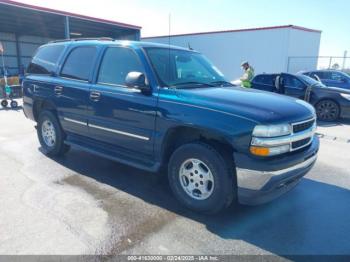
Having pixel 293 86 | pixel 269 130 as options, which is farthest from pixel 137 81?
pixel 293 86

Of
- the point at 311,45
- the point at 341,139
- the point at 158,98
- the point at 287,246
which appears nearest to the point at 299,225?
the point at 287,246

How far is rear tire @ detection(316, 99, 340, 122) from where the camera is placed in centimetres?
934

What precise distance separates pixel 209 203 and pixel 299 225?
1.00 m

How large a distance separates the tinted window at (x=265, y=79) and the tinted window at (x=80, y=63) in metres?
7.65

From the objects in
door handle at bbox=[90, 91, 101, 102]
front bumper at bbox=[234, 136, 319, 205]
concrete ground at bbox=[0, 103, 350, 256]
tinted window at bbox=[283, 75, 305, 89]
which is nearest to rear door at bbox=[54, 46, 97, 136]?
door handle at bbox=[90, 91, 101, 102]

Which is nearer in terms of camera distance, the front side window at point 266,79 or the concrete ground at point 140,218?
the concrete ground at point 140,218

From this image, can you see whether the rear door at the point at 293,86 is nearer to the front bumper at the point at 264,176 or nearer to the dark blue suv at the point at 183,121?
the dark blue suv at the point at 183,121

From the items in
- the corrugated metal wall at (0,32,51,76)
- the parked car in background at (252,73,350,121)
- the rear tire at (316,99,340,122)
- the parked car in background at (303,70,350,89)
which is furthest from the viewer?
the corrugated metal wall at (0,32,51,76)

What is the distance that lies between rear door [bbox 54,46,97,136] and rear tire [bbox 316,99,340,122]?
7.93 metres

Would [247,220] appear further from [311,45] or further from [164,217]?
[311,45]

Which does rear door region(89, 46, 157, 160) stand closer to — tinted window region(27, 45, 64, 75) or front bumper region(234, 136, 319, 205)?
front bumper region(234, 136, 319, 205)

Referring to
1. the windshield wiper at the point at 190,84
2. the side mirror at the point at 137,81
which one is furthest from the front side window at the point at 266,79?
the side mirror at the point at 137,81

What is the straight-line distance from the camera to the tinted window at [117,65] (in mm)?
3885

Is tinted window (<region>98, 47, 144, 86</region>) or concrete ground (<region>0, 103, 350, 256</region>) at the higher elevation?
tinted window (<region>98, 47, 144, 86</region>)
